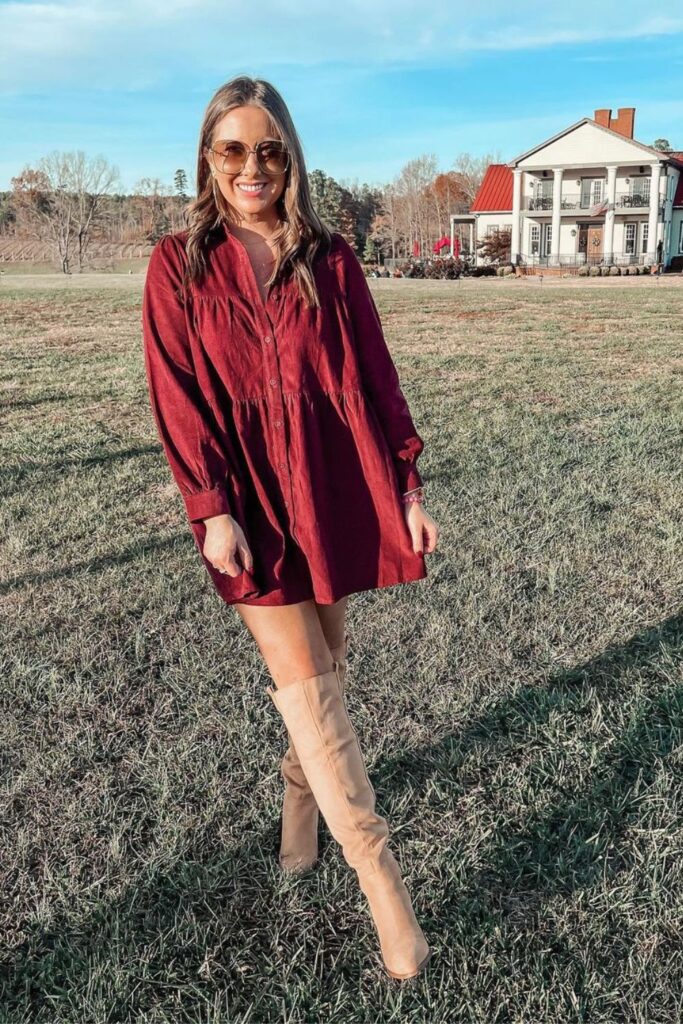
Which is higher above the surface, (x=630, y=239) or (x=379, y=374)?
(x=630, y=239)

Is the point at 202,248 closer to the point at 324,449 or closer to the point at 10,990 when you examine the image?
the point at 324,449

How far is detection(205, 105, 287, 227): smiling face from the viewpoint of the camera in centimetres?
174

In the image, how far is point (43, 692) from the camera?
3.04 metres

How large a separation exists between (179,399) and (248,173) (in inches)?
20.1

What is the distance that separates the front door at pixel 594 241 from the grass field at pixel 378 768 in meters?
47.4

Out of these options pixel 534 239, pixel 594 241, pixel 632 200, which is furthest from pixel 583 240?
pixel 632 200

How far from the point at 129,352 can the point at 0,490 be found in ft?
21.7

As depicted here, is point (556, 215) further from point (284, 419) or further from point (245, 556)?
Answer: point (245, 556)

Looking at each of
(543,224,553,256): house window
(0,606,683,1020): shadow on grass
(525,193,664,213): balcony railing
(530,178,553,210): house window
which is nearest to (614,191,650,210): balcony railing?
(525,193,664,213): balcony railing

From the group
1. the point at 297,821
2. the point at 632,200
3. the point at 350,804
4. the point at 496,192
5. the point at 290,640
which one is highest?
the point at 496,192

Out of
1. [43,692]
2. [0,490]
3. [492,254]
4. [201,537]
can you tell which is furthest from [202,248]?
[492,254]

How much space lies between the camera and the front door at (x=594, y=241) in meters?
48.4

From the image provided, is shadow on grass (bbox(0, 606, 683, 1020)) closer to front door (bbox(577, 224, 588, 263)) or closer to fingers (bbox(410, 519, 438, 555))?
fingers (bbox(410, 519, 438, 555))

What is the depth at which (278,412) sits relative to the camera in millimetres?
1788
